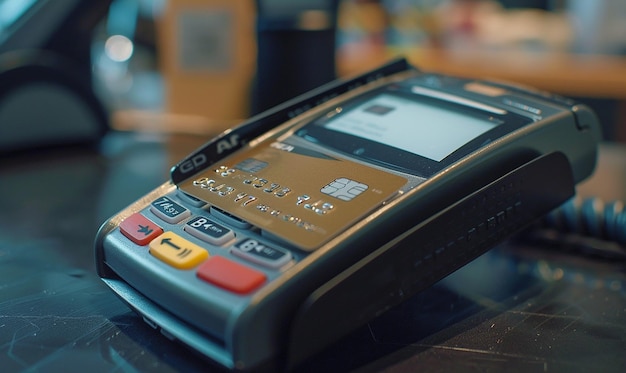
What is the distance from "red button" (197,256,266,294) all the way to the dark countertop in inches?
2.1

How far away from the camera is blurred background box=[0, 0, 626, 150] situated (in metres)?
0.78

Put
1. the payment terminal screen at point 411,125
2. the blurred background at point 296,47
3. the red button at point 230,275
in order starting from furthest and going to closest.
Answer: the blurred background at point 296,47, the payment terminal screen at point 411,125, the red button at point 230,275

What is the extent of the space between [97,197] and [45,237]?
0.34 feet

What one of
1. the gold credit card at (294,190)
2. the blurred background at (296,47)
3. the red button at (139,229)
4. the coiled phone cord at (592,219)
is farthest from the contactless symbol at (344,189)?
the blurred background at (296,47)

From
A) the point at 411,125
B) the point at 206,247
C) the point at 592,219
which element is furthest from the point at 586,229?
the point at 206,247

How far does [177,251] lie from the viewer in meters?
0.37

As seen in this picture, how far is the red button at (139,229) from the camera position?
389mm

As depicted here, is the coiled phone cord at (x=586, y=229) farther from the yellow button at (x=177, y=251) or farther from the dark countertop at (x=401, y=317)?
the yellow button at (x=177, y=251)

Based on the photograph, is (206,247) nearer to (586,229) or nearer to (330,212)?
(330,212)

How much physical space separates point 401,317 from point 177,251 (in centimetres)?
14

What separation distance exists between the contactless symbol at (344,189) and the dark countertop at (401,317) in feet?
0.26

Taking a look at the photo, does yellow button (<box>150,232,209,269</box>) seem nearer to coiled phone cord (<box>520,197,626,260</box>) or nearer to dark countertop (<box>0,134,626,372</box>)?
dark countertop (<box>0,134,626,372</box>)

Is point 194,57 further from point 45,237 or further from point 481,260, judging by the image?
point 481,260

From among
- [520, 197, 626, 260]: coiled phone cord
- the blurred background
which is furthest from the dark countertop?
the blurred background
